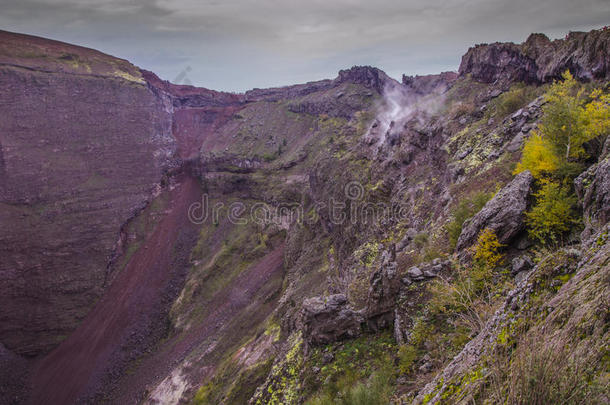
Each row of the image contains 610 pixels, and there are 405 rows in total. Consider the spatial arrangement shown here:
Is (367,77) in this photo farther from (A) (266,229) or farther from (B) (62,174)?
(B) (62,174)

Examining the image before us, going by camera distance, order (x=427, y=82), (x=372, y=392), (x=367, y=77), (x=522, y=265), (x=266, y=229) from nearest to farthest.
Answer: (x=372, y=392), (x=522, y=265), (x=266, y=229), (x=427, y=82), (x=367, y=77)

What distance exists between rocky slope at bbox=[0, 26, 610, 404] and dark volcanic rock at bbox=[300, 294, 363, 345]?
0.27 ft

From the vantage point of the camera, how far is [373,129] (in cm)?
3388

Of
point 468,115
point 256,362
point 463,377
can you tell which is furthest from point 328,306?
point 468,115

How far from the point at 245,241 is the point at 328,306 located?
1542 inches

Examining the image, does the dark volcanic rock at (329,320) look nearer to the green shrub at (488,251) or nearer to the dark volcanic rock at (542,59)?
the green shrub at (488,251)

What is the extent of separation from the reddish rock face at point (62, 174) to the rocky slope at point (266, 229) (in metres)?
0.30

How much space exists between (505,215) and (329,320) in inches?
283

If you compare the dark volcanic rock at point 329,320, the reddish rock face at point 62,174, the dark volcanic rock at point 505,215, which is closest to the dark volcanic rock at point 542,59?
the dark volcanic rock at point 505,215

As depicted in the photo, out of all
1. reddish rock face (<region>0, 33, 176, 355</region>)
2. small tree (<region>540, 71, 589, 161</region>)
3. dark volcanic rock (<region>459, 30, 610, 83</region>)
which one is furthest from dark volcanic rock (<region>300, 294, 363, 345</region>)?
reddish rock face (<region>0, 33, 176, 355</region>)

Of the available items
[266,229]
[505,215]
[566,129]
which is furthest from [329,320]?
[266,229]

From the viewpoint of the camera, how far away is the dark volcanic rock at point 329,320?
11.4 metres

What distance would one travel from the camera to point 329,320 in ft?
39.4

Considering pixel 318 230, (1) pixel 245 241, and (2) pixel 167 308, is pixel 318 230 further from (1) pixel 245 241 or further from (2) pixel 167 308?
(2) pixel 167 308
